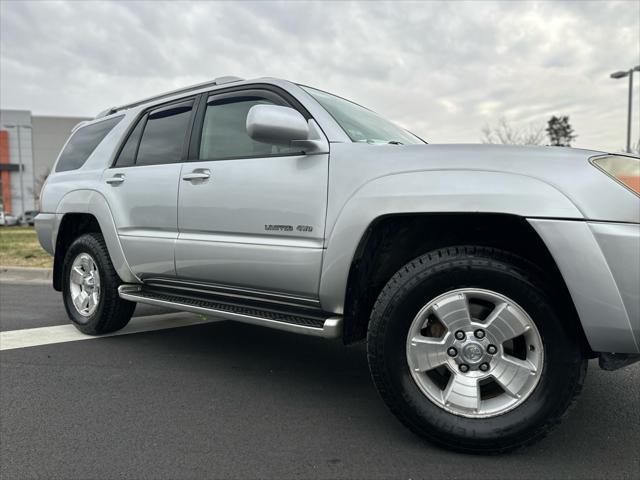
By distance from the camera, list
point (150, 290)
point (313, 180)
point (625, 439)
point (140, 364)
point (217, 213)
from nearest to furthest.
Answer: point (625, 439), point (313, 180), point (217, 213), point (140, 364), point (150, 290)

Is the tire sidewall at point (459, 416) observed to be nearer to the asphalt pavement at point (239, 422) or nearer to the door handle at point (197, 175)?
the asphalt pavement at point (239, 422)

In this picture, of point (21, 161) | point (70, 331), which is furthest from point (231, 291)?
point (21, 161)

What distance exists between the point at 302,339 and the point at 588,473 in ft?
8.03

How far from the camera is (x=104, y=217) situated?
3867 mm

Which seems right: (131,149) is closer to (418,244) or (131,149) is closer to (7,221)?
(418,244)

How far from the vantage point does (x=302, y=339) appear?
4.11m

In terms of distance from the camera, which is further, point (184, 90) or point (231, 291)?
point (184, 90)

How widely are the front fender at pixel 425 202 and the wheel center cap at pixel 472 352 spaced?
1.97 ft

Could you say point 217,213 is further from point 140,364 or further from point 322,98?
point 140,364

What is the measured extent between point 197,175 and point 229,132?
353 mm

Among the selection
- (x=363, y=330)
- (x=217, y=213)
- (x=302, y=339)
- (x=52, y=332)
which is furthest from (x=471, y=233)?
(x=52, y=332)

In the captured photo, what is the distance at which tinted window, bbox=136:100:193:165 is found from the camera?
3.50m

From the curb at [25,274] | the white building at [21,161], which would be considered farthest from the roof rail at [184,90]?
the white building at [21,161]

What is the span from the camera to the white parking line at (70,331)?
4.04 meters
